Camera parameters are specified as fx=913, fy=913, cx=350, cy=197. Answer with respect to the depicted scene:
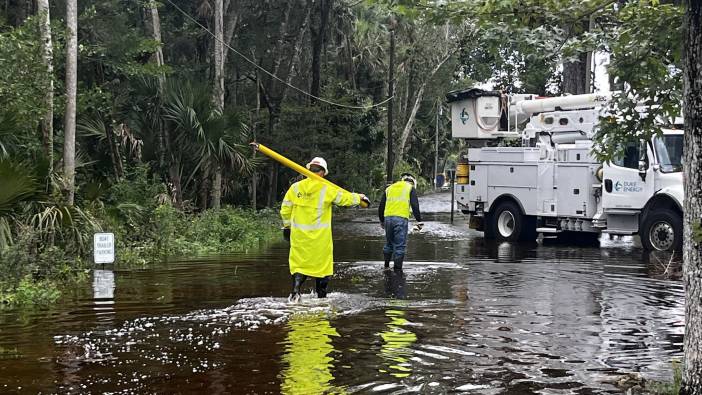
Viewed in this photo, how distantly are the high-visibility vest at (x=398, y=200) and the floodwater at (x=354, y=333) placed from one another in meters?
1.02

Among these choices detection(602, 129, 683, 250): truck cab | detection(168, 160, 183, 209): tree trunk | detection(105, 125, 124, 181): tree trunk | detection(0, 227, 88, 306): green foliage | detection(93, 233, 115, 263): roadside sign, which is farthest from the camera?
detection(168, 160, 183, 209): tree trunk

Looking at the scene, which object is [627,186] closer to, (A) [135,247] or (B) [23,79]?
(A) [135,247]

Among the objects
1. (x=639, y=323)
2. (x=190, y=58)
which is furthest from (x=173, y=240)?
(x=190, y=58)

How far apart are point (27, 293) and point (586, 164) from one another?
13.2 meters

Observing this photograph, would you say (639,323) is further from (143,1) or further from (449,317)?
(143,1)

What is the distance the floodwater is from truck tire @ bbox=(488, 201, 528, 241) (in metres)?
6.49

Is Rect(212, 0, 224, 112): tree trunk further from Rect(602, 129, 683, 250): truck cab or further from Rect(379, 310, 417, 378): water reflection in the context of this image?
Rect(379, 310, 417, 378): water reflection

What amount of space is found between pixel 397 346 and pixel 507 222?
48.3 ft

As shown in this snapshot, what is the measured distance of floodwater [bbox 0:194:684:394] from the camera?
7.04m

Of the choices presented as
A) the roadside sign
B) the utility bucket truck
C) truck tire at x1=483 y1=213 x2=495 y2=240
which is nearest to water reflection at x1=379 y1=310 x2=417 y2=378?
the roadside sign

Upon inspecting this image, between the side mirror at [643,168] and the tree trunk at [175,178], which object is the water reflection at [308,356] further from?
the tree trunk at [175,178]

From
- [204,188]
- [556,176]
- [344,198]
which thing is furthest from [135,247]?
[556,176]

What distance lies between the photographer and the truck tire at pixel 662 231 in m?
18.3

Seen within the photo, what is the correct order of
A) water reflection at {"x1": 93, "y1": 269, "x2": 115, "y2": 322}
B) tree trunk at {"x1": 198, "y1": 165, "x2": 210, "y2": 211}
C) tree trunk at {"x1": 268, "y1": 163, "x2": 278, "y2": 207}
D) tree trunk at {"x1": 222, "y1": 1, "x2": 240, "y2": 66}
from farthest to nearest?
tree trunk at {"x1": 268, "y1": 163, "x2": 278, "y2": 207}
tree trunk at {"x1": 222, "y1": 1, "x2": 240, "y2": 66}
tree trunk at {"x1": 198, "y1": 165, "x2": 210, "y2": 211}
water reflection at {"x1": 93, "y1": 269, "x2": 115, "y2": 322}
